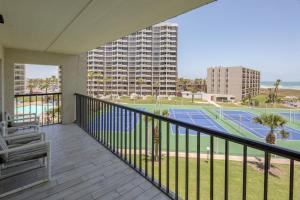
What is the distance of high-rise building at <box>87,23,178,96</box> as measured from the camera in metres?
50.5

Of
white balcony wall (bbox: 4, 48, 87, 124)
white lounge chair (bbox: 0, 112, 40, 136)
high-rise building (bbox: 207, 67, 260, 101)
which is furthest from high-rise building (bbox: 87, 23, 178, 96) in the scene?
white lounge chair (bbox: 0, 112, 40, 136)

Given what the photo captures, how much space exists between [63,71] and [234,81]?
2128 inches

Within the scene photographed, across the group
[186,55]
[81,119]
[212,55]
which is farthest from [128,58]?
[81,119]

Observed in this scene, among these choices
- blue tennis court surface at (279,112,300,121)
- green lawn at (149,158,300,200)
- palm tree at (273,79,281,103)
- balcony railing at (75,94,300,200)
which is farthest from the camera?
palm tree at (273,79,281,103)

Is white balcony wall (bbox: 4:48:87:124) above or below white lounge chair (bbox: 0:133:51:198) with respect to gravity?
above

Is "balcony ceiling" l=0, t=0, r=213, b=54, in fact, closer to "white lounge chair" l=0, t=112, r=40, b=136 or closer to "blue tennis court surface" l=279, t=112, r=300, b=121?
"white lounge chair" l=0, t=112, r=40, b=136

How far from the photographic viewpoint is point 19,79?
5543 mm

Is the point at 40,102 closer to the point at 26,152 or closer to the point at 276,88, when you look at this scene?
the point at 26,152

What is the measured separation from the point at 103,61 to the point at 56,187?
46.1 m

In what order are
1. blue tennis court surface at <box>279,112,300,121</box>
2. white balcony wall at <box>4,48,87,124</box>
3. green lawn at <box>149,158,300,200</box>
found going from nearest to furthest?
white balcony wall at <box>4,48,87,124</box>
green lawn at <box>149,158,300,200</box>
blue tennis court surface at <box>279,112,300,121</box>

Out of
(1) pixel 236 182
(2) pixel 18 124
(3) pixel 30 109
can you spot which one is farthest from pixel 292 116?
(2) pixel 18 124

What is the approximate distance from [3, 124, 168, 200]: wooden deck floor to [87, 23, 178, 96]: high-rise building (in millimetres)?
45313

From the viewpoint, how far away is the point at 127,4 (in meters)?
2.24

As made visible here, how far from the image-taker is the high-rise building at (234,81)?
52312mm
